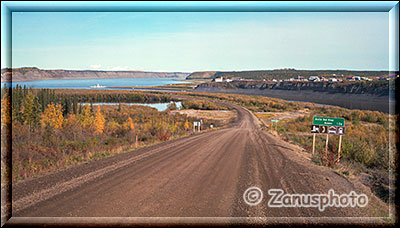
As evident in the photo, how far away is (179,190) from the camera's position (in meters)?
7.45

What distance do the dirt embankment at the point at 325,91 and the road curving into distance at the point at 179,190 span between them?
26474mm

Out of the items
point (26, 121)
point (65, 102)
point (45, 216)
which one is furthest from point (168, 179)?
point (65, 102)

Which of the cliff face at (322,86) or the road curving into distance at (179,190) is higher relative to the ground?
the cliff face at (322,86)

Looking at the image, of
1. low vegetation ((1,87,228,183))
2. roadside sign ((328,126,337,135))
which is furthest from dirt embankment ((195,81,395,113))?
low vegetation ((1,87,228,183))

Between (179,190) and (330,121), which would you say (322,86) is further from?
(179,190)

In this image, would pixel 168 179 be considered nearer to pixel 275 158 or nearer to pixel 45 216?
pixel 45 216

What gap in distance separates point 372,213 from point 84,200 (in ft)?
23.1

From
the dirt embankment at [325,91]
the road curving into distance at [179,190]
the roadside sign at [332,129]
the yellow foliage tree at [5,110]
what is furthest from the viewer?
the dirt embankment at [325,91]

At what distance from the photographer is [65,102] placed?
32531 millimetres

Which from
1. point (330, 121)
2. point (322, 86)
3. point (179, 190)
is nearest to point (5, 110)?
point (179, 190)

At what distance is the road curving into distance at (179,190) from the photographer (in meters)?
5.96

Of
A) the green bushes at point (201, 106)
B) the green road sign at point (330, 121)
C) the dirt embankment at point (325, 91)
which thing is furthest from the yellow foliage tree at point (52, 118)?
the green bushes at point (201, 106)

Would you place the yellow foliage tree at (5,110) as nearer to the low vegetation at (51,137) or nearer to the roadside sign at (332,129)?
the low vegetation at (51,137)

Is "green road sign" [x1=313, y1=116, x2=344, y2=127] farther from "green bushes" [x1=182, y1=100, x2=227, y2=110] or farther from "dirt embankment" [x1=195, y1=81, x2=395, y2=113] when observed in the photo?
"green bushes" [x1=182, y1=100, x2=227, y2=110]
